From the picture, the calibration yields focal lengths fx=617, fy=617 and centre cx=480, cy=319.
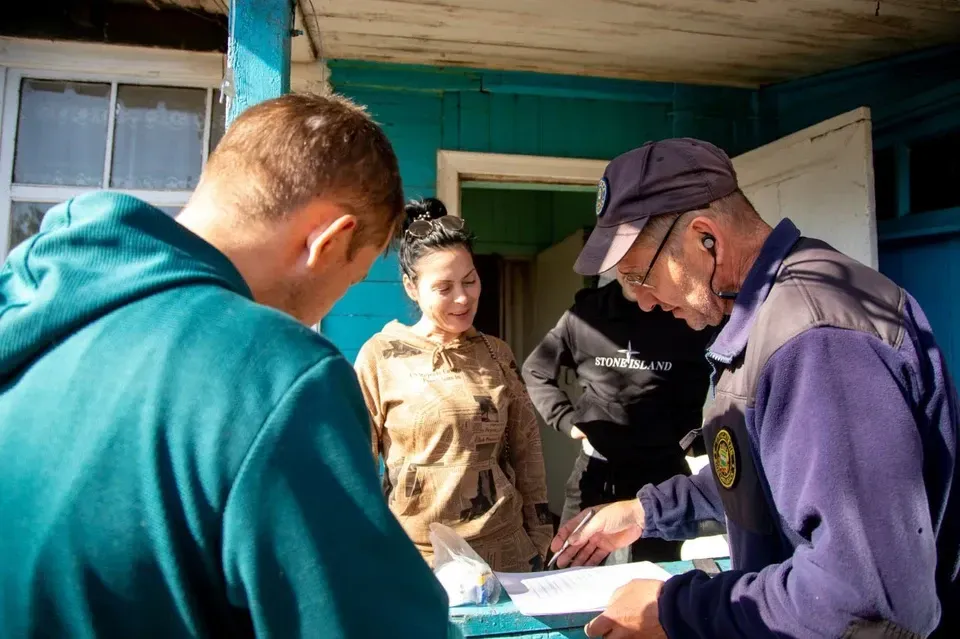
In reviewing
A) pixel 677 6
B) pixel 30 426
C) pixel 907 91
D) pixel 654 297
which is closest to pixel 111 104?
pixel 677 6

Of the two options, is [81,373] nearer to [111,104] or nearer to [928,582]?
[928,582]

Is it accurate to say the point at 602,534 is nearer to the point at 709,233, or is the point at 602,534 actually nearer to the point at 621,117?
the point at 709,233

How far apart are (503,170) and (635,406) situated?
1.54 meters

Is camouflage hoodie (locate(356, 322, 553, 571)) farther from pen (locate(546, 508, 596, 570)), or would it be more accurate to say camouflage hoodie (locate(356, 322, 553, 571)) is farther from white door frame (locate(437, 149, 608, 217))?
white door frame (locate(437, 149, 608, 217))

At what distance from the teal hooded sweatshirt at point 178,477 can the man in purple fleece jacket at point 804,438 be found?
65 centimetres

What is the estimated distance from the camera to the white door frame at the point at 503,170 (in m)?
3.42

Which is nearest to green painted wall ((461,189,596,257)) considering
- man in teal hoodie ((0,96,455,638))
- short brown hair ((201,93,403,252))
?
short brown hair ((201,93,403,252))

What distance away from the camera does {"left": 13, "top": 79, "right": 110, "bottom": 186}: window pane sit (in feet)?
10.8

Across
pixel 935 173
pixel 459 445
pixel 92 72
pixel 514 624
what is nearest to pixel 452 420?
pixel 459 445

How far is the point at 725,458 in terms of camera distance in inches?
47.0

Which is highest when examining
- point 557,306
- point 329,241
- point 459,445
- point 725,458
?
point 557,306

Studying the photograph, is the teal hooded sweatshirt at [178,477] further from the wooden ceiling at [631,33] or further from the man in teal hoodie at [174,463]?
the wooden ceiling at [631,33]

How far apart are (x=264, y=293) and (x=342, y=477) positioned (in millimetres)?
324

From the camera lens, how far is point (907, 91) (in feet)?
11.2
